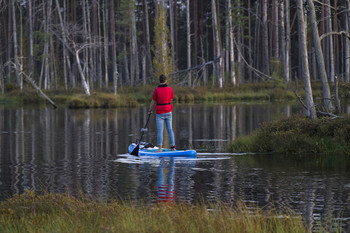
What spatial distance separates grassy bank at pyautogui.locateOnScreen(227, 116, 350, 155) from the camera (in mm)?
16891

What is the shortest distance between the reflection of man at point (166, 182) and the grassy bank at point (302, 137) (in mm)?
2896

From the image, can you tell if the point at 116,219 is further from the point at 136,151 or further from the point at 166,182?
the point at 136,151

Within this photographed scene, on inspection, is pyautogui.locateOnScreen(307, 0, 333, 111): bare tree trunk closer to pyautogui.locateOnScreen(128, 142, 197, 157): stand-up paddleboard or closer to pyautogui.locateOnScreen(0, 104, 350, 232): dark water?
pyautogui.locateOnScreen(0, 104, 350, 232): dark water

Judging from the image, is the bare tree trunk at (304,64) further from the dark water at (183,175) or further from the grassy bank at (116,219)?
the grassy bank at (116,219)

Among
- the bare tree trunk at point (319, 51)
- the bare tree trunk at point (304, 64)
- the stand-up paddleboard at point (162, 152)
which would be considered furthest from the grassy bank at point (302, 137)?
the stand-up paddleboard at point (162, 152)

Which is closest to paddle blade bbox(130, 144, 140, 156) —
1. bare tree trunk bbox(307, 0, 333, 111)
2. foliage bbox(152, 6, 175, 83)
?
bare tree trunk bbox(307, 0, 333, 111)

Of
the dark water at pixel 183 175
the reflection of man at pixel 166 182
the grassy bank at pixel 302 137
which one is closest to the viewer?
the dark water at pixel 183 175

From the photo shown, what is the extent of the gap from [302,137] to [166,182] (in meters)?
6.10

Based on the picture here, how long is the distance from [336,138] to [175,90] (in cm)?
4063

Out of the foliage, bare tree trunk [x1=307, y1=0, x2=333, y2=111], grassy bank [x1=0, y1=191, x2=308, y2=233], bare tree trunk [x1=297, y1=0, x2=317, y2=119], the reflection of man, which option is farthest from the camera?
the foliage

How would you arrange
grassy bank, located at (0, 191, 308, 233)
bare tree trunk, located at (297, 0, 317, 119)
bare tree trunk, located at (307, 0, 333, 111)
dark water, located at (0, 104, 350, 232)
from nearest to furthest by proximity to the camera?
grassy bank, located at (0, 191, 308, 233) → dark water, located at (0, 104, 350, 232) → bare tree trunk, located at (297, 0, 317, 119) → bare tree trunk, located at (307, 0, 333, 111)

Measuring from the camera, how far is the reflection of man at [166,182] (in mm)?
10750

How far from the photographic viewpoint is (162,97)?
675 inches

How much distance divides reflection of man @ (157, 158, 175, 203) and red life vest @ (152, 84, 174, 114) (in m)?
1.53
